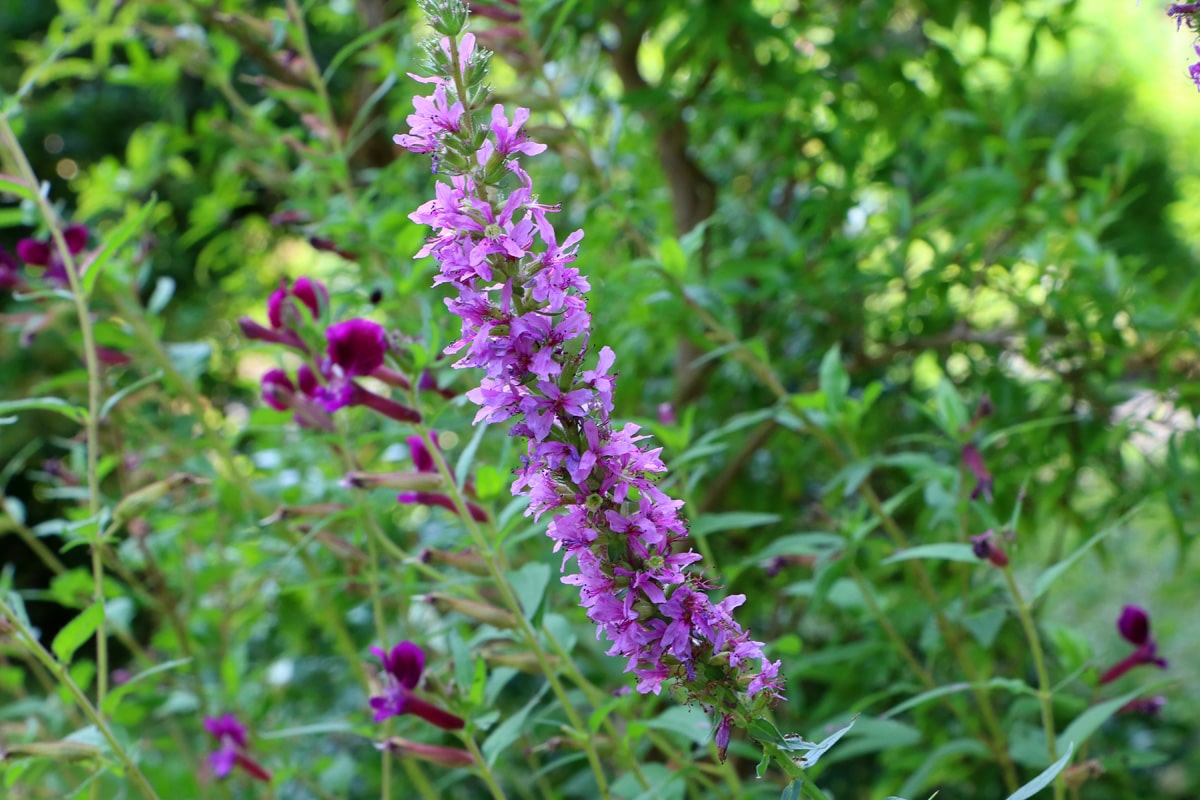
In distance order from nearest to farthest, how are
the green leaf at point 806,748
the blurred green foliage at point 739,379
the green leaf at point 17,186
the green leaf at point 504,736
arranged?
the green leaf at point 806,748 → the green leaf at point 504,736 → the green leaf at point 17,186 → the blurred green foliage at point 739,379

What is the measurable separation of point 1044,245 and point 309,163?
945 mm

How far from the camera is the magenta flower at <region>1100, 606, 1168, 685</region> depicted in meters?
1.05

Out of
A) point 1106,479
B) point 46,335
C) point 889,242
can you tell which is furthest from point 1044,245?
point 46,335

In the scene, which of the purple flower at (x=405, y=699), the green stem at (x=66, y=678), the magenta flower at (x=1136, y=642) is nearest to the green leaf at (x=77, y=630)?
the green stem at (x=66, y=678)

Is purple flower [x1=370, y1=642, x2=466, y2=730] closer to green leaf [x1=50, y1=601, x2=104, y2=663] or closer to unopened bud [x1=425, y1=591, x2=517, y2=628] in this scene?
unopened bud [x1=425, y1=591, x2=517, y2=628]

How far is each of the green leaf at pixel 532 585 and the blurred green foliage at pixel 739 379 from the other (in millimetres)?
75

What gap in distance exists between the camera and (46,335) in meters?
3.47

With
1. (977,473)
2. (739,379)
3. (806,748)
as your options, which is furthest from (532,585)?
(739,379)

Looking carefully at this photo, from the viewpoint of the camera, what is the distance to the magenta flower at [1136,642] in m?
1.05

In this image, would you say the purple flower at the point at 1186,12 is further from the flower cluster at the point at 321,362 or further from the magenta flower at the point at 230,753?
the magenta flower at the point at 230,753

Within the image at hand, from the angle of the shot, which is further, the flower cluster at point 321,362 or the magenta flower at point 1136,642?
the magenta flower at point 1136,642

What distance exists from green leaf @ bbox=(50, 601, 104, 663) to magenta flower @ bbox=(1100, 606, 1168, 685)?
0.93 meters

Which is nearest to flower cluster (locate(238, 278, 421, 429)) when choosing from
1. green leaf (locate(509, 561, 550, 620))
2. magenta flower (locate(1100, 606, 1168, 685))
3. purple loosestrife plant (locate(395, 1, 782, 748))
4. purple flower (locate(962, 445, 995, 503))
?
green leaf (locate(509, 561, 550, 620))

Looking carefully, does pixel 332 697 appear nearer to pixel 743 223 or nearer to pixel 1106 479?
pixel 743 223
